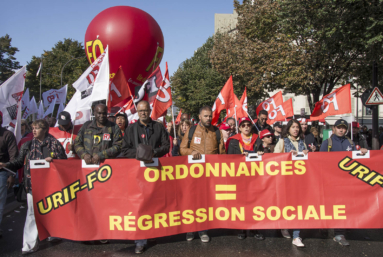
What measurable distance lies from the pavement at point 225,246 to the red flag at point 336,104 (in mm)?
2992

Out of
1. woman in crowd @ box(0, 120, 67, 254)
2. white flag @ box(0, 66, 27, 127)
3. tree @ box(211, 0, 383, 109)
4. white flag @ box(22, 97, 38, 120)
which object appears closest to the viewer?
woman in crowd @ box(0, 120, 67, 254)

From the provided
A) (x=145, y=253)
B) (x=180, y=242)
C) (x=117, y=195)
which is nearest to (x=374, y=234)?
(x=180, y=242)

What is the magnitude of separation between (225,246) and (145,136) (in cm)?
196

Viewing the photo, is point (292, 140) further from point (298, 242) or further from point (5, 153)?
point (5, 153)

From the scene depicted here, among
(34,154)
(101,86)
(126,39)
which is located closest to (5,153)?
(34,154)

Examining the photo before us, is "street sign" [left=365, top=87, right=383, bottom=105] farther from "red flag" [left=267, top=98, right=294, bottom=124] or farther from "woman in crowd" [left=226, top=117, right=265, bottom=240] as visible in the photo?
"woman in crowd" [left=226, top=117, right=265, bottom=240]

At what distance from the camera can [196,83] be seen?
3834 centimetres

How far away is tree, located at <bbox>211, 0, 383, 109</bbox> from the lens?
10367 mm

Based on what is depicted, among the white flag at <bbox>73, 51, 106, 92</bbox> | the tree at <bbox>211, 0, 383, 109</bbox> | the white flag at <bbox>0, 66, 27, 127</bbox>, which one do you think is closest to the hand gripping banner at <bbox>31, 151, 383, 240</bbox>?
the white flag at <bbox>0, 66, 27, 127</bbox>

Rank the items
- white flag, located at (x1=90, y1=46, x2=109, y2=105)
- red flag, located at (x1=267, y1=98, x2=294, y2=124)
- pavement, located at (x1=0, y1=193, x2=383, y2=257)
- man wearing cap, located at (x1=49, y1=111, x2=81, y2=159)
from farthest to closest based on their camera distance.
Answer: red flag, located at (x1=267, y1=98, x2=294, y2=124) → white flag, located at (x1=90, y1=46, x2=109, y2=105) → man wearing cap, located at (x1=49, y1=111, x2=81, y2=159) → pavement, located at (x1=0, y1=193, x2=383, y2=257)

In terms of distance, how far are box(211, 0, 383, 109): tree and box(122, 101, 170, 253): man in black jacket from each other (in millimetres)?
7876

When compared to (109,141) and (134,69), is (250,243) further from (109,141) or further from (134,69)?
(134,69)

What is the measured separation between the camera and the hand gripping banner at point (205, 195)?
14.4 feet

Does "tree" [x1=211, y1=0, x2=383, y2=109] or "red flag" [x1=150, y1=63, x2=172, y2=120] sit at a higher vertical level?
"tree" [x1=211, y1=0, x2=383, y2=109]
